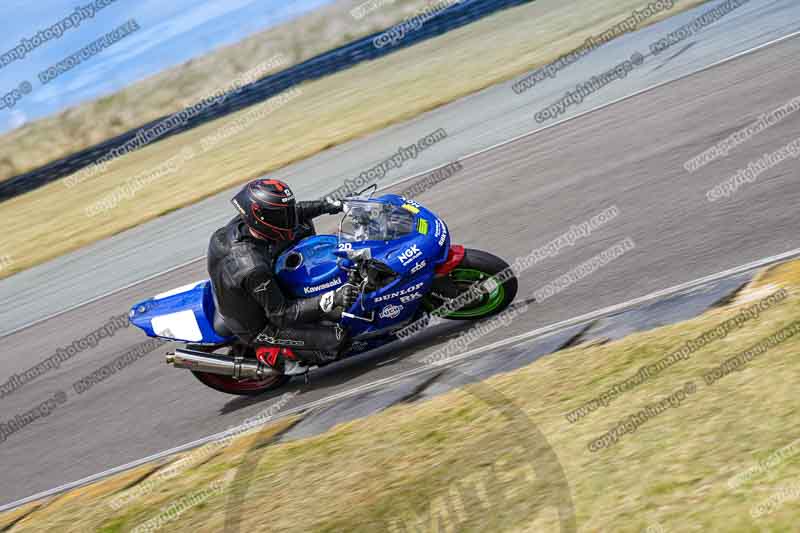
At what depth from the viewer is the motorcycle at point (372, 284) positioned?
6.68 meters

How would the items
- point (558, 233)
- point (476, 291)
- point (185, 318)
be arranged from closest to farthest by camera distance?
point (476, 291)
point (185, 318)
point (558, 233)

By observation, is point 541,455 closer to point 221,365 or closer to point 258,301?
point 258,301

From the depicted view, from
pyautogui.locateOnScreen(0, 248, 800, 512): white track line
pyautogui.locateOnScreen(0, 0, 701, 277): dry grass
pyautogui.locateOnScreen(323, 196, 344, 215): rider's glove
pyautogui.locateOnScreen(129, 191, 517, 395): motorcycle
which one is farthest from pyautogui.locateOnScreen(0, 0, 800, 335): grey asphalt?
pyautogui.locateOnScreen(0, 248, 800, 512): white track line

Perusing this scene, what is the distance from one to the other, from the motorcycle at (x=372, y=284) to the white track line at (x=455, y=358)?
437 millimetres

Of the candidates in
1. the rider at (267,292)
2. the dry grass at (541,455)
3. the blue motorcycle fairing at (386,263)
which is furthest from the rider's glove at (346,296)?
the dry grass at (541,455)

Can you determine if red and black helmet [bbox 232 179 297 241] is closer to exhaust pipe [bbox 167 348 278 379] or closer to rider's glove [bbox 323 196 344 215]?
rider's glove [bbox 323 196 344 215]

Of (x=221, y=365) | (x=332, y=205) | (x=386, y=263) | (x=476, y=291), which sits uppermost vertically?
(x=332, y=205)

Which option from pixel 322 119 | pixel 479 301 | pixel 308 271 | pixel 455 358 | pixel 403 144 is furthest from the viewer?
pixel 322 119

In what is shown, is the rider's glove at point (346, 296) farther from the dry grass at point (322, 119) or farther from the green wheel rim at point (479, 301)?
the dry grass at point (322, 119)

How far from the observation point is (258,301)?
6664 mm

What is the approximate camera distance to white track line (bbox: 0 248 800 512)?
6.45 meters

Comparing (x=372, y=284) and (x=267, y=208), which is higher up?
(x=267, y=208)

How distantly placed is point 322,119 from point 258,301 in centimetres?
1455

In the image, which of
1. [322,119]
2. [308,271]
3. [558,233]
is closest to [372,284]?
[308,271]
